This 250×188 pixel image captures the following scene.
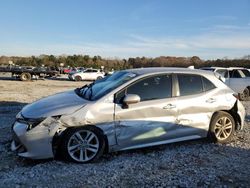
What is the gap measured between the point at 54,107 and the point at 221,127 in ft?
11.6

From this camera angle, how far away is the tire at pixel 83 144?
20.4ft

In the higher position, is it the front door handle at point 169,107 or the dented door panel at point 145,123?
the front door handle at point 169,107

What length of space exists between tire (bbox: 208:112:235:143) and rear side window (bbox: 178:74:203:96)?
677mm

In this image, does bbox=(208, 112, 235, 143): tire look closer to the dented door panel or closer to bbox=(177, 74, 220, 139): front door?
bbox=(177, 74, 220, 139): front door

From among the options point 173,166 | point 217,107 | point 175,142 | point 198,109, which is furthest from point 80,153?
point 217,107

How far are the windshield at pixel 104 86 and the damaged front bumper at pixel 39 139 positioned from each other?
971 mm

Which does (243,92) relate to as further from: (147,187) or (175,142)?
(147,187)

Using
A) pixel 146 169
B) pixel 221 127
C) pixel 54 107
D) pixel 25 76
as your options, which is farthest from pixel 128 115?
pixel 25 76

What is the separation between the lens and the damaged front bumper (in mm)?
6074

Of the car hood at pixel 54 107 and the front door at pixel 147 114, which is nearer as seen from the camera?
the car hood at pixel 54 107

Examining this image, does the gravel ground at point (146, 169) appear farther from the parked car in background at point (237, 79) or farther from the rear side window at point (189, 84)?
the parked car in background at point (237, 79)

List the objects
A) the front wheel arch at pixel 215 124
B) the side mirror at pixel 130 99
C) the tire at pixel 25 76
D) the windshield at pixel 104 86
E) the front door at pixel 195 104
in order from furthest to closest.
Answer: the tire at pixel 25 76 < the front wheel arch at pixel 215 124 < the front door at pixel 195 104 < the windshield at pixel 104 86 < the side mirror at pixel 130 99

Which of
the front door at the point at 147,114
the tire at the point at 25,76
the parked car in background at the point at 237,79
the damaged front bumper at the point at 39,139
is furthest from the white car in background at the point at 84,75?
the damaged front bumper at the point at 39,139

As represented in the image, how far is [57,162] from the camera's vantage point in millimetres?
6230
